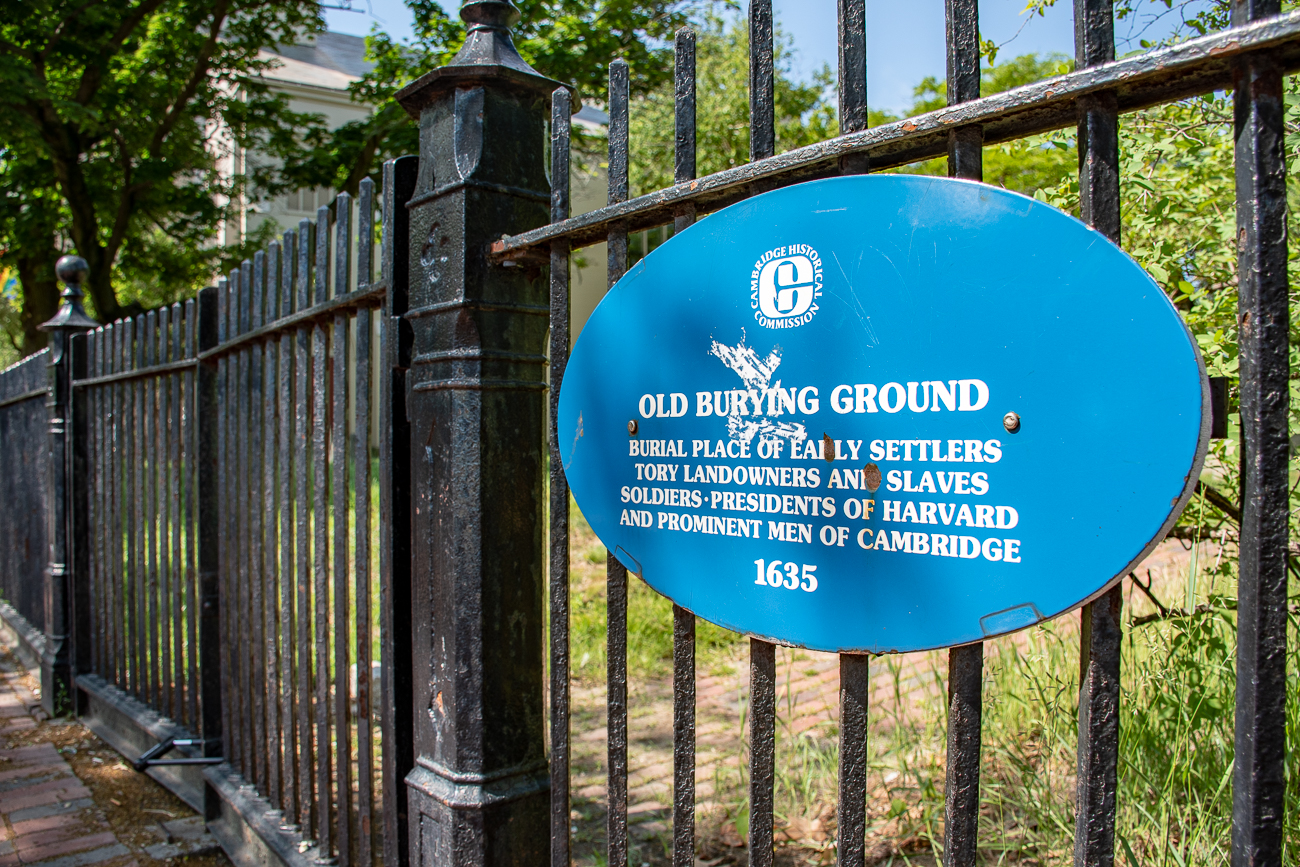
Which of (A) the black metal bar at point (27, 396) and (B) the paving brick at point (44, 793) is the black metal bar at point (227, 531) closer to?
(B) the paving brick at point (44, 793)

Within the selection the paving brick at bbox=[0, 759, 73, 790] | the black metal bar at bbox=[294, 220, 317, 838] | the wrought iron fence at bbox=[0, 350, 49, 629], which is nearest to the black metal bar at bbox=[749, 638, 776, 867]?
the black metal bar at bbox=[294, 220, 317, 838]

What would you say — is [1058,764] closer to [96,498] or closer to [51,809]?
[51,809]

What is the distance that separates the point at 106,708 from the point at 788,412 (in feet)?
14.3

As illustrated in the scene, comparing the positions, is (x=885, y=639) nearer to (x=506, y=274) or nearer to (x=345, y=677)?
(x=506, y=274)

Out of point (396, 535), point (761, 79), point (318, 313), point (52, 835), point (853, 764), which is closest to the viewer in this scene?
point (853, 764)

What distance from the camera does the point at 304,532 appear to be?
9.11ft

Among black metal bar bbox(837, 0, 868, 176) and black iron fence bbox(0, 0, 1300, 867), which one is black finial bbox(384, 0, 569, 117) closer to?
black iron fence bbox(0, 0, 1300, 867)

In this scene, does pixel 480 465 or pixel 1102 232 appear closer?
pixel 1102 232

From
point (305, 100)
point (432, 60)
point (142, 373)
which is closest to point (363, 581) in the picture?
point (142, 373)

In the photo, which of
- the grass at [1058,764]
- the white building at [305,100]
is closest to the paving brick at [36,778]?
the grass at [1058,764]

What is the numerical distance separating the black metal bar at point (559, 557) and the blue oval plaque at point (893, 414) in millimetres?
200

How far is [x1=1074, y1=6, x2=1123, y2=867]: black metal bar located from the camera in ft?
3.74

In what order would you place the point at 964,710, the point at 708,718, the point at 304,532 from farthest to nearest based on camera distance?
the point at 708,718 < the point at 304,532 < the point at 964,710

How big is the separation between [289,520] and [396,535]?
0.79 m
